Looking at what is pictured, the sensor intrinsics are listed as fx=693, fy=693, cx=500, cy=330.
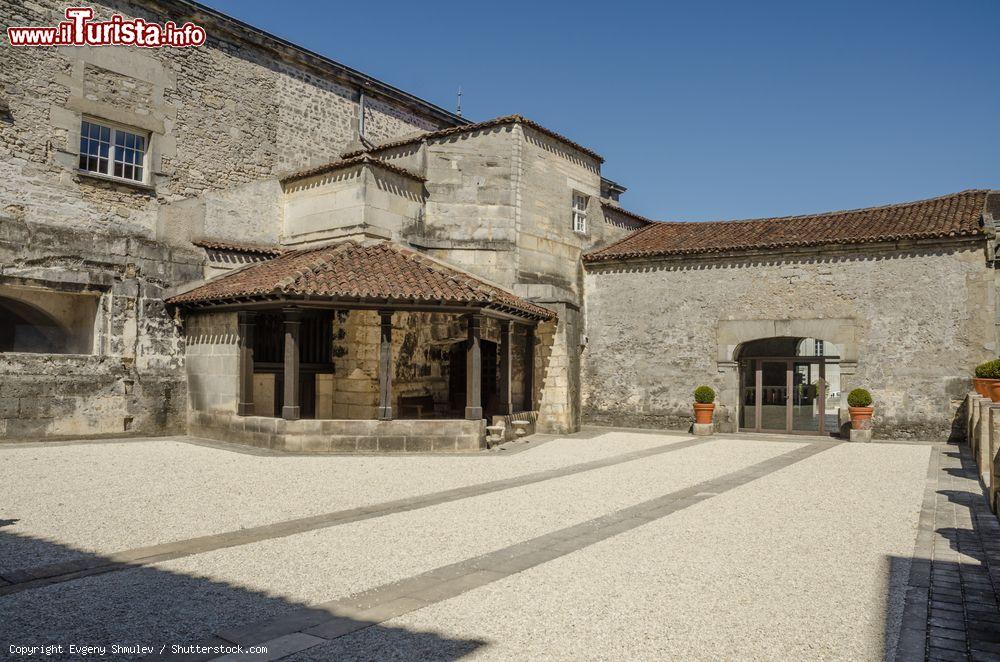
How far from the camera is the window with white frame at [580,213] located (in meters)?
18.2

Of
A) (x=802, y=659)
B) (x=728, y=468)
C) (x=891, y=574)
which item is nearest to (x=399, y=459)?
(x=728, y=468)

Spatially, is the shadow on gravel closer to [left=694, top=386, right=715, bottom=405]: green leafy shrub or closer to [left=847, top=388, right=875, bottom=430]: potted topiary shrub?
[left=694, top=386, right=715, bottom=405]: green leafy shrub

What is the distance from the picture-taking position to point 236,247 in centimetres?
1516

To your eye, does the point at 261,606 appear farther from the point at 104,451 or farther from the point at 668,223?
the point at 668,223

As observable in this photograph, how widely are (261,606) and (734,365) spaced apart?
14079 millimetres

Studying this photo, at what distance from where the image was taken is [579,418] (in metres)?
17.0

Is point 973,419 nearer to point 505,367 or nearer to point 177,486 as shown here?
point 505,367

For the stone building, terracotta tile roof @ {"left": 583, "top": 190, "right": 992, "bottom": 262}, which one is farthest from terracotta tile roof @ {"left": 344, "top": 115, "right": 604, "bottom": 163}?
terracotta tile roof @ {"left": 583, "top": 190, "right": 992, "bottom": 262}

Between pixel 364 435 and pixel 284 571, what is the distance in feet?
23.2

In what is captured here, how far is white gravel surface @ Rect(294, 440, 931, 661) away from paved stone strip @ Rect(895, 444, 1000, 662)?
0.43ft

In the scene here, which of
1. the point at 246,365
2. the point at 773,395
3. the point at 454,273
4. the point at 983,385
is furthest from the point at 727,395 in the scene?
the point at 246,365

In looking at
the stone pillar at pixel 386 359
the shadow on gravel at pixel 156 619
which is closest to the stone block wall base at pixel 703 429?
the stone pillar at pixel 386 359

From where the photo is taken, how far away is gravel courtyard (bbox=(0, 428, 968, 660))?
3826mm

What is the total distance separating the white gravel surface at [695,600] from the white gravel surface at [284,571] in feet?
→ 2.51
